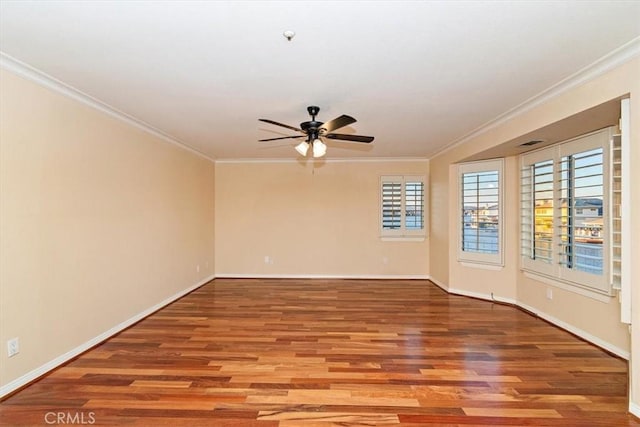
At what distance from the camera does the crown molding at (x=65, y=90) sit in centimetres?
244

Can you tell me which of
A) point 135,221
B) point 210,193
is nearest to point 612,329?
point 135,221

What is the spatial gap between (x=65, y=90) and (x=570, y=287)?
5594 mm

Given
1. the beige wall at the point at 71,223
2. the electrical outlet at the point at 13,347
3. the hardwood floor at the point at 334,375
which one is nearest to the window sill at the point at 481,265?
the hardwood floor at the point at 334,375

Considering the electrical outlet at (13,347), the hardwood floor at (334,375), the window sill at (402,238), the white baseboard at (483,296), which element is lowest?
the hardwood floor at (334,375)

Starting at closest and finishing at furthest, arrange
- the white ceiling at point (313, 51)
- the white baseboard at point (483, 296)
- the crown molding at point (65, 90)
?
the white ceiling at point (313, 51) → the crown molding at point (65, 90) → the white baseboard at point (483, 296)

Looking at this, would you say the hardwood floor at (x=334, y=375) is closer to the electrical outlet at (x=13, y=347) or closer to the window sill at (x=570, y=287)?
the electrical outlet at (x=13, y=347)

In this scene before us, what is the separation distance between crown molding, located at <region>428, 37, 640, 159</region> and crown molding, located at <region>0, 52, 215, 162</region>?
425 centimetres

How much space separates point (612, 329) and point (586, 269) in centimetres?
64

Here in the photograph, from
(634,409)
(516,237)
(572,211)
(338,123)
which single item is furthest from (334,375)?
(516,237)

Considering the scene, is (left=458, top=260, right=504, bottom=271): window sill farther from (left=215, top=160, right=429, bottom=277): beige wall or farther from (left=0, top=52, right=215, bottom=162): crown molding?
(left=0, top=52, right=215, bottom=162): crown molding

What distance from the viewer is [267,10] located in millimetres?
1824

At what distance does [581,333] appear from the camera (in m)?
3.62

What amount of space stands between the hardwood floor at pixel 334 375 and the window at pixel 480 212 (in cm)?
108

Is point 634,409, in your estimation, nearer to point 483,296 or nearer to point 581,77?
point 581,77
